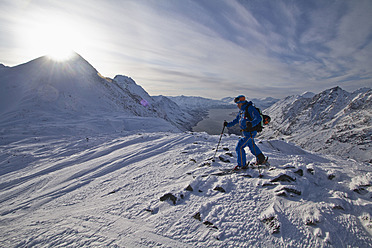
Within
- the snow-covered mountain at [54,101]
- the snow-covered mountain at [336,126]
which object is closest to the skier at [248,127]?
the snow-covered mountain at [54,101]

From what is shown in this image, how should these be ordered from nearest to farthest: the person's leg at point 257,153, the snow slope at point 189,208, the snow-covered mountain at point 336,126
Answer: the snow slope at point 189,208
the person's leg at point 257,153
the snow-covered mountain at point 336,126

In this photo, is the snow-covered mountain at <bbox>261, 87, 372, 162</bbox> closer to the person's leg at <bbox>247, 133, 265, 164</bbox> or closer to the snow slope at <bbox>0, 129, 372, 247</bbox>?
the person's leg at <bbox>247, 133, 265, 164</bbox>

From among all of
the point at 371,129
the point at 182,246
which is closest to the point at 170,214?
the point at 182,246

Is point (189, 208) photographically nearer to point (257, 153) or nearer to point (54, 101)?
point (257, 153)

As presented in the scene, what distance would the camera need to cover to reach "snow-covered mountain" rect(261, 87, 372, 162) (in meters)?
87.8

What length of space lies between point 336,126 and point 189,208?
158761mm

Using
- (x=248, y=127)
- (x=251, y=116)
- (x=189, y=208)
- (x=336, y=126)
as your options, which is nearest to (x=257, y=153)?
(x=248, y=127)

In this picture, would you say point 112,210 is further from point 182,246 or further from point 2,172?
point 2,172

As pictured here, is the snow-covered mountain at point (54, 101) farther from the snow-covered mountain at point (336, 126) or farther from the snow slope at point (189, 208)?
the snow-covered mountain at point (336, 126)

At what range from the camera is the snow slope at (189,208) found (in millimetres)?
2961

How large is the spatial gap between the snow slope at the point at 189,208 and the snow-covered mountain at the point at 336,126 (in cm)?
11260

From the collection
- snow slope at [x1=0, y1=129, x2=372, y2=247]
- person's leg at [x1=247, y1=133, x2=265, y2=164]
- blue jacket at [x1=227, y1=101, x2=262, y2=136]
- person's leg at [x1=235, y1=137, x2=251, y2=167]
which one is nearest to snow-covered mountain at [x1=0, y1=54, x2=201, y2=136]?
snow slope at [x1=0, y1=129, x2=372, y2=247]

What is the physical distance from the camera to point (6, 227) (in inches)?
158

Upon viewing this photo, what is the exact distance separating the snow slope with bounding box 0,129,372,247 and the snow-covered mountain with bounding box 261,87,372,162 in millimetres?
112597
